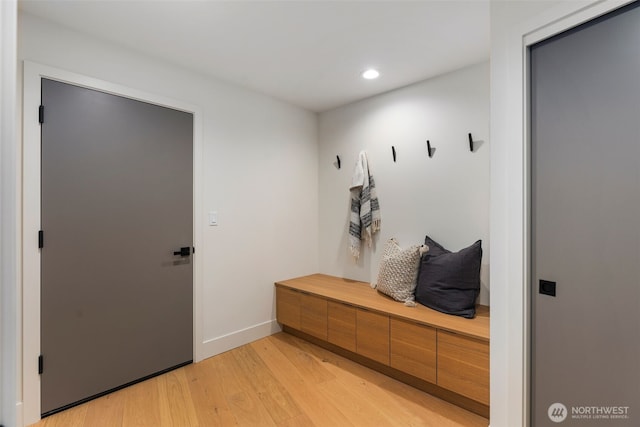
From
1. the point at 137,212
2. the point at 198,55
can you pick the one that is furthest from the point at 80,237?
the point at 198,55

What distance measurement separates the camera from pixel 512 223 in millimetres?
1507

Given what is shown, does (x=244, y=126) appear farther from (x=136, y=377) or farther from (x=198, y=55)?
(x=136, y=377)

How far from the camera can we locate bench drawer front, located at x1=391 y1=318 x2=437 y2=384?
208 cm

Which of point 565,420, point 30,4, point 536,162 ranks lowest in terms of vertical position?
point 565,420

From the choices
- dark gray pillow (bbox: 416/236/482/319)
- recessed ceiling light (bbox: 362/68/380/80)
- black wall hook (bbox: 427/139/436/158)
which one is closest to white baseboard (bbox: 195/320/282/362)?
dark gray pillow (bbox: 416/236/482/319)

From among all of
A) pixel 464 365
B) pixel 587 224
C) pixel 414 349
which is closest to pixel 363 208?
pixel 414 349

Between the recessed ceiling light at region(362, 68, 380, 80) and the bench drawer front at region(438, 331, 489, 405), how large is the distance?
7.04 ft

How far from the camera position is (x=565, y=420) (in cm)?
139

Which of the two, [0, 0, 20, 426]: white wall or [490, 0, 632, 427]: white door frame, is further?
[490, 0, 632, 427]: white door frame

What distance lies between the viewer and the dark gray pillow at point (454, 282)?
2219 mm

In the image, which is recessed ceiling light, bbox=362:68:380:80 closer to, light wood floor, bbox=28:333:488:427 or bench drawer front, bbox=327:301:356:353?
bench drawer front, bbox=327:301:356:353

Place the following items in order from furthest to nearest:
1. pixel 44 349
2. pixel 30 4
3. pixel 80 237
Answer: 1. pixel 80 237
2. pixel 44 349
3. pixel 30 4

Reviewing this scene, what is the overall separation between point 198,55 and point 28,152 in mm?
1305

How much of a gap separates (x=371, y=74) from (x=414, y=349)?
2.28 meters
